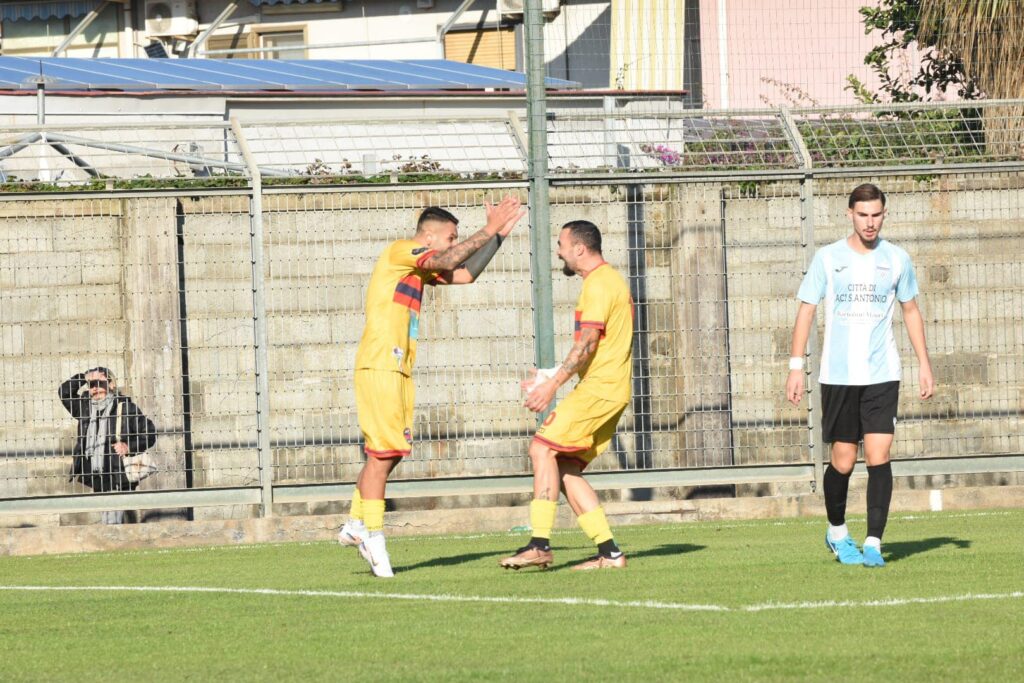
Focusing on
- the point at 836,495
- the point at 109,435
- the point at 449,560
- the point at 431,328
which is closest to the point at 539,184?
the point at 431,328

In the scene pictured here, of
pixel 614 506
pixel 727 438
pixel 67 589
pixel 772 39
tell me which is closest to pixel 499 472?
pixel 614 506

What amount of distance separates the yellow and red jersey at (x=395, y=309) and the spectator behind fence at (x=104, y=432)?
376 centimetres

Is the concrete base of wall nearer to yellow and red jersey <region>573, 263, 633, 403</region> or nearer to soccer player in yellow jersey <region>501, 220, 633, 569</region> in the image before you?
soccer player in yellow jersey <region>501, 220, 633, 569</region>

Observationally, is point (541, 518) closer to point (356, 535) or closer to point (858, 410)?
point (356, 535)

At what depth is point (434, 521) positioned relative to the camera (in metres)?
12.7

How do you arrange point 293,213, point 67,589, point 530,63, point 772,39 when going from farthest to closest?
point 772,39 → point 293,213 → point 530,63 → point 67,589

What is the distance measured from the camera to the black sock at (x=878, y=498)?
29.4ft

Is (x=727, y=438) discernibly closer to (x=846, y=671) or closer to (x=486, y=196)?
(x=486, y=196)

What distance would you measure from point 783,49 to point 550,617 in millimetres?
10191

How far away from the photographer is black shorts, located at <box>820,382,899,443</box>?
29.6 ft

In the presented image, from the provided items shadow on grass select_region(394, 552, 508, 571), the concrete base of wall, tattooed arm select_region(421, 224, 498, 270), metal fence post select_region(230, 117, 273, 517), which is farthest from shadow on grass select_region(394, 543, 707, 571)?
metal fence post select_region(230, 117, 273, 517)

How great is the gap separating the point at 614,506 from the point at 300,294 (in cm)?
285

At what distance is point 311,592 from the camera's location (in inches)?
345

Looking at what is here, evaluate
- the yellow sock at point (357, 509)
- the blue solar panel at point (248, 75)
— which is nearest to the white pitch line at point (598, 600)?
the yellow sock at point (357, 509)
